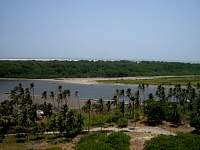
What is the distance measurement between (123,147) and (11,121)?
30.3 meters

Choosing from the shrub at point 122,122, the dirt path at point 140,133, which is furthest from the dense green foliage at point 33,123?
the shrub at point 122,122

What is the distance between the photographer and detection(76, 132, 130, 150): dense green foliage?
66.9m

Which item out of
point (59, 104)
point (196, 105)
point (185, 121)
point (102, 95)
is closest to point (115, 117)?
point (185, 121)

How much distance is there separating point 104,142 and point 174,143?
12.2 meters

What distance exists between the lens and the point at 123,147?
6744cm

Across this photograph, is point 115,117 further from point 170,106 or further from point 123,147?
point 123,147

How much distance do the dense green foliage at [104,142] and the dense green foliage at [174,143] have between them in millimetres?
4405

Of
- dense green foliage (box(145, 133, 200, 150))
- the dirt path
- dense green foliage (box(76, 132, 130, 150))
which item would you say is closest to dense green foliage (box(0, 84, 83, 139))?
the dirt path

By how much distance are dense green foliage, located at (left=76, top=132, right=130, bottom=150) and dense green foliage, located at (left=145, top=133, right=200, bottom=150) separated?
4.41 meters

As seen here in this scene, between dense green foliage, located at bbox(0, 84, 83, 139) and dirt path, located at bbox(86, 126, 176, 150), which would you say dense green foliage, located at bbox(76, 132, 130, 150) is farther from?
dense green foliage, located at bbox(0, 84, 83, 139)

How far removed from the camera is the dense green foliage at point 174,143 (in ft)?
216

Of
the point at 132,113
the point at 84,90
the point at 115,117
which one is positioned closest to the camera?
the point at 115,117

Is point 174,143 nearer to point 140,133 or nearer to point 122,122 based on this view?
point 140,133

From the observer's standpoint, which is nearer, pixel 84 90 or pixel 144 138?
pixel 144 138
